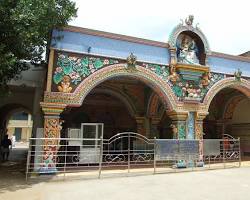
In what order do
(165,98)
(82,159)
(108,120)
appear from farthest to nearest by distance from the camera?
(108,120), (165,98), (82,159)

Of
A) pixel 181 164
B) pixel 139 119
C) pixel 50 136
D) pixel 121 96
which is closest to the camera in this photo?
pixel 50 136

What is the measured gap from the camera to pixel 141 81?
973 cm

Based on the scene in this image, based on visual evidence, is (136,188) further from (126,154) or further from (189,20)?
(189,20)

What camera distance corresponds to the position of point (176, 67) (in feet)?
31.5

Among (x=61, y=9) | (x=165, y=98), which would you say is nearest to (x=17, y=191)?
(x=61, y=9)

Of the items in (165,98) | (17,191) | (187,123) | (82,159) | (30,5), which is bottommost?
(17,191)

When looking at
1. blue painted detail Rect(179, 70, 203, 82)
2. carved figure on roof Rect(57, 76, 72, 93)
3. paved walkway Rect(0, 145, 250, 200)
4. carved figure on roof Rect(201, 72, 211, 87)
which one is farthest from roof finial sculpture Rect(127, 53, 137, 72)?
paved walkway Rect(0, 145, 250, 200)

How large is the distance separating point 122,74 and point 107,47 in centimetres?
97

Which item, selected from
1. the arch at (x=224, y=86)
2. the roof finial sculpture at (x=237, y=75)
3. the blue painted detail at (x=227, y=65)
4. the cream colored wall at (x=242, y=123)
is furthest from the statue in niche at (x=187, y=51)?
the cream colored wall at (x=242, y=123)

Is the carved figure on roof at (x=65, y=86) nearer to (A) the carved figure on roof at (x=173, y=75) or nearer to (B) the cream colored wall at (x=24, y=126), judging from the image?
(A) the carved figure on roof at (x=173, y=75)

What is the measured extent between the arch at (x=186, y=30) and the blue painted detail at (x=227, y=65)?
53 centimetres

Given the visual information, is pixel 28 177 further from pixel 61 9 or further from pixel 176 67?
pixel 176 67

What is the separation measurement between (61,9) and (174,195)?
18.2 ft

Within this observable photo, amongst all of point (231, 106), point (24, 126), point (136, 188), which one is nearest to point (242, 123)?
point (231, 106)
